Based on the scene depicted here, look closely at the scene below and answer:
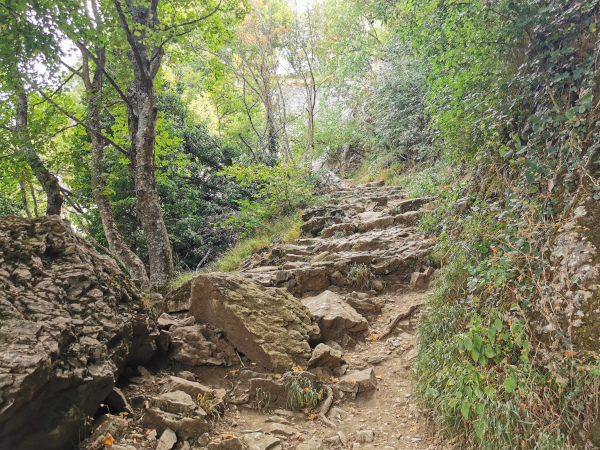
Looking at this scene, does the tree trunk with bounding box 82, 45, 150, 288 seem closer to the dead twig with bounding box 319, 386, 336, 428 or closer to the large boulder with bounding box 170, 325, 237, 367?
the large boulder with bounding box 170, 325, 237, 367

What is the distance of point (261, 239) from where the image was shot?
1030 cm

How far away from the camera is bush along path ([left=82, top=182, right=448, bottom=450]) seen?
3180mm

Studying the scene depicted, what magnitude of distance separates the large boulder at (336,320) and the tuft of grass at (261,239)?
4.05 meters

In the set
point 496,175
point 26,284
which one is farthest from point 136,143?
point 496,175

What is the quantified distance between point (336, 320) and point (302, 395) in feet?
4.76

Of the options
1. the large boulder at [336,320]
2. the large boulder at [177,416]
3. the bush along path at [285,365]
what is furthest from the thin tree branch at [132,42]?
the large boulder at [177,416]

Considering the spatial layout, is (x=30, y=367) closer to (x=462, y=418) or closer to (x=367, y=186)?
(x=462, y=418)

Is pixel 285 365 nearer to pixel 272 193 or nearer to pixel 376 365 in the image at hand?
pixel 376 365

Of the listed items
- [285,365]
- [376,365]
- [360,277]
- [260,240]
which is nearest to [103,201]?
[260,240]

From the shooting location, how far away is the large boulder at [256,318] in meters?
4.32

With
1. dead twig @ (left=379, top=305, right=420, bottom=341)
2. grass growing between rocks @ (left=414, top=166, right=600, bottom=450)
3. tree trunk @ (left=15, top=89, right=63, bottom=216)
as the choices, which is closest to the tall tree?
tree trunk @ (left=15, top=89, right=63, bottom=216)

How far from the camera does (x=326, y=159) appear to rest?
838 inches

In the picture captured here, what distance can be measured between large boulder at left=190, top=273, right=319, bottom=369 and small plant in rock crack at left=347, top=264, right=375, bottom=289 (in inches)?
69.3

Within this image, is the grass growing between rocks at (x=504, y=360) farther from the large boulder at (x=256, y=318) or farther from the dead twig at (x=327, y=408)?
the large boulder at (x=256, y=318)
